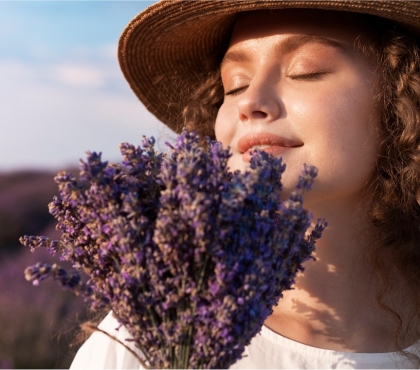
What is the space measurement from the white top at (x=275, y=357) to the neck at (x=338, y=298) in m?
0.04

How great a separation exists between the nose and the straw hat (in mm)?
284

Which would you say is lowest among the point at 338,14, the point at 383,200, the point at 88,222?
the point at 88,222

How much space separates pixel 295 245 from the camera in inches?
49.8

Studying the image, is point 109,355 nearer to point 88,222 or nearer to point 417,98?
point 88,222

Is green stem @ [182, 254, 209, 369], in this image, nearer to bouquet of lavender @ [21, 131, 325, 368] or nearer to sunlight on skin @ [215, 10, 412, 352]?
bouquet of lavender @ [21, 131, 325, 368]

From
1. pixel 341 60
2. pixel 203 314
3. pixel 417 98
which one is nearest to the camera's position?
pixel 203 314

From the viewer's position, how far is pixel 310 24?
1982mm

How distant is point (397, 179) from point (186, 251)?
128 cm

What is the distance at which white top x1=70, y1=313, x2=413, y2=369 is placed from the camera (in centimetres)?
202

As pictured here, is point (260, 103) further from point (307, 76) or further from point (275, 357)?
point (275, 357)

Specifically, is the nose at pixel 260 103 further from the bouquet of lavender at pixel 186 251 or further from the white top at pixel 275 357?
the white top at pixel 275 357

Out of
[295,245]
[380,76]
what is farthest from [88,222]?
[380,76]

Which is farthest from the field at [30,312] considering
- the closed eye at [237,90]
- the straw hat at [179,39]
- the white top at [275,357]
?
the closed eye at [237,90]

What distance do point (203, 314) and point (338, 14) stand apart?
1.32 metres
